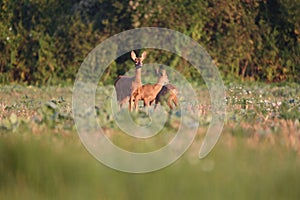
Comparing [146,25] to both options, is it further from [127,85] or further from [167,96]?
[167,96]

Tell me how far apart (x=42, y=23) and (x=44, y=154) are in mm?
11777

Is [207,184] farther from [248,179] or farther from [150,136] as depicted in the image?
[150,136]

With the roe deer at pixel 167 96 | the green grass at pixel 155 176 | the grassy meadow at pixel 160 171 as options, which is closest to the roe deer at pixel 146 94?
the roe deer at pixel 167 96

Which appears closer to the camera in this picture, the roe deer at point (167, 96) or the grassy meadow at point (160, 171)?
the grassy meadow at point (160, 171)

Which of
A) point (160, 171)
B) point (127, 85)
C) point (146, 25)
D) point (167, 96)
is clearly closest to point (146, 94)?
point (167, 96)

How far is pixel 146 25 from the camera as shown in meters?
14.9

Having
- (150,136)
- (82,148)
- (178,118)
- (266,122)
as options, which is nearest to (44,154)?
(82,148)

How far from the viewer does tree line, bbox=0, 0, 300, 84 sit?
1509cm

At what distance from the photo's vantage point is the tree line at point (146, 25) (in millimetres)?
15087

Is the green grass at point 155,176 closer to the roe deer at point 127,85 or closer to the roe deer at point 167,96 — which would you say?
the roe deer at point 167,96

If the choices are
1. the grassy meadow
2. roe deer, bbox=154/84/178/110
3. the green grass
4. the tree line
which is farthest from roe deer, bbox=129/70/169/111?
the tree line

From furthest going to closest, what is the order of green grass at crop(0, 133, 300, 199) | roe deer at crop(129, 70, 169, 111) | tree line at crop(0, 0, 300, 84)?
tree line at crop(0, 0, 300, 84), roe deer at crop(129, 70, 169, 111), green grass at crop(0, 133, 300, 199)

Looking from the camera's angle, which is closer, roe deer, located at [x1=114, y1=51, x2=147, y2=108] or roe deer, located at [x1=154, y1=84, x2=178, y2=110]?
roe deer, located at [x1=154, y1=84, x2=178, y2=110]

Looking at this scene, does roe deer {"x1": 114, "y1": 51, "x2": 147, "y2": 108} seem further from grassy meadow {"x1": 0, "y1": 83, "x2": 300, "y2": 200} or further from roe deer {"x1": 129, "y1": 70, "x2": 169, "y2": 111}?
grassy meadow {"x1": 0, "y1": 83, "x2": 300, "y2": 200}
